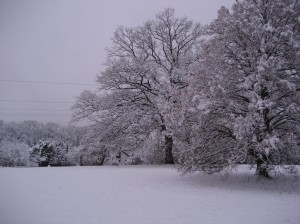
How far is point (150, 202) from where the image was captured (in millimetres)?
10859

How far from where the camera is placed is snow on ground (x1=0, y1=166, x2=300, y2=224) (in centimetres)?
855

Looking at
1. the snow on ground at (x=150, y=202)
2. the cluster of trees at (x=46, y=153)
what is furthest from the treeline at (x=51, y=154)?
the snow on ground at (x=150, y=202)

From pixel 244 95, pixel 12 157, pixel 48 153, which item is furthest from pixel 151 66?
pixel 12 157

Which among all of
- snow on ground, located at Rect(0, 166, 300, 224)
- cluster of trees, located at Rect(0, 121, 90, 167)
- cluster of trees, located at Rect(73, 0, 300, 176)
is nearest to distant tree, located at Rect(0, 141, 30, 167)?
cluster of trees, located at Rect(0, 121, 90, 167)

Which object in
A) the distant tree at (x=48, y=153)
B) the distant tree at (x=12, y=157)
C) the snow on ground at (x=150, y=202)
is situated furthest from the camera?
the distant tree at (x=12, y=157)

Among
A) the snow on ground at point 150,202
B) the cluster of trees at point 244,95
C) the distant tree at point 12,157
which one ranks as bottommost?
the snow on ground at point 150,202

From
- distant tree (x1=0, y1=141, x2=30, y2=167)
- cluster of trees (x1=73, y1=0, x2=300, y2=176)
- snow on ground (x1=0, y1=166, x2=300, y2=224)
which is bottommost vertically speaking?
snow on ground (x1=0, y1=166, x2=300, y2=224)

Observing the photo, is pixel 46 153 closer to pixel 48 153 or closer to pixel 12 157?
pixel 48 153

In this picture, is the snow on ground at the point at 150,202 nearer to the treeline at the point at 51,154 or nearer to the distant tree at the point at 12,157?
the treeline at the point at 51,154

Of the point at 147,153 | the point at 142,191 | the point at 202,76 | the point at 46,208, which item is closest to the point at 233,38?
the point at 202,76

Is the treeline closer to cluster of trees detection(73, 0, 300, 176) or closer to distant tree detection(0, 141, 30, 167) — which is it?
distant tree detection(0, 141, 30, 167)

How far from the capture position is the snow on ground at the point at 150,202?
855cm

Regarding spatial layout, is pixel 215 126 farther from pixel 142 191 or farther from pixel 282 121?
pixel 142 191

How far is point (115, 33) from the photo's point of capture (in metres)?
28.9
